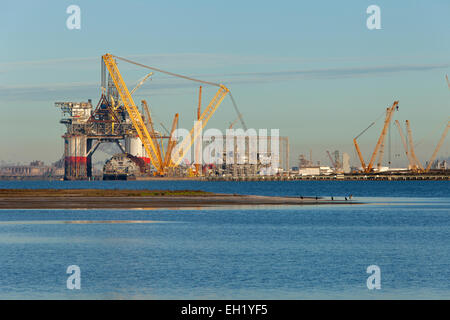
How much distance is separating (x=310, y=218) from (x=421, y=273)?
41558 millimetres

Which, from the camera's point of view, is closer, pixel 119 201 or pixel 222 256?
pixel 222 256

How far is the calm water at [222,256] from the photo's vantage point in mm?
36750

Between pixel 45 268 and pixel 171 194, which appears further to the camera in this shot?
pixel 171 194

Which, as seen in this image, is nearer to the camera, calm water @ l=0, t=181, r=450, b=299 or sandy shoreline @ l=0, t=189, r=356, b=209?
calm water @ l=0, t=181, r=450, b=299

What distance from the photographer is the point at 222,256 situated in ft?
160

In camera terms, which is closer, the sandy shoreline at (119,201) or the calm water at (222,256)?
the calm water at (222,256)

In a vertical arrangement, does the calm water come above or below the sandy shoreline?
below

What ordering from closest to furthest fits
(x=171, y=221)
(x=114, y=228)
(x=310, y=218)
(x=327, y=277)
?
1. (x=327, y=277)
2. (x=114, y=228)
3. (x=171, y=221)
4. (x=310, y=218)

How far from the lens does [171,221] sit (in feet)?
254

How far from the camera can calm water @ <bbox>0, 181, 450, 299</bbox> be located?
3675 centimetres

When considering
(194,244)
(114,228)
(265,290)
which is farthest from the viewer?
(114,228)

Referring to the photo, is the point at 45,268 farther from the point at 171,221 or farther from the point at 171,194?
the point at 171,194

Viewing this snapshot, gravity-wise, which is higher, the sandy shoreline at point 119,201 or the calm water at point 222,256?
the sandy shoreline at point 119,201

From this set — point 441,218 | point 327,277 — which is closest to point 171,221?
point 441,218
